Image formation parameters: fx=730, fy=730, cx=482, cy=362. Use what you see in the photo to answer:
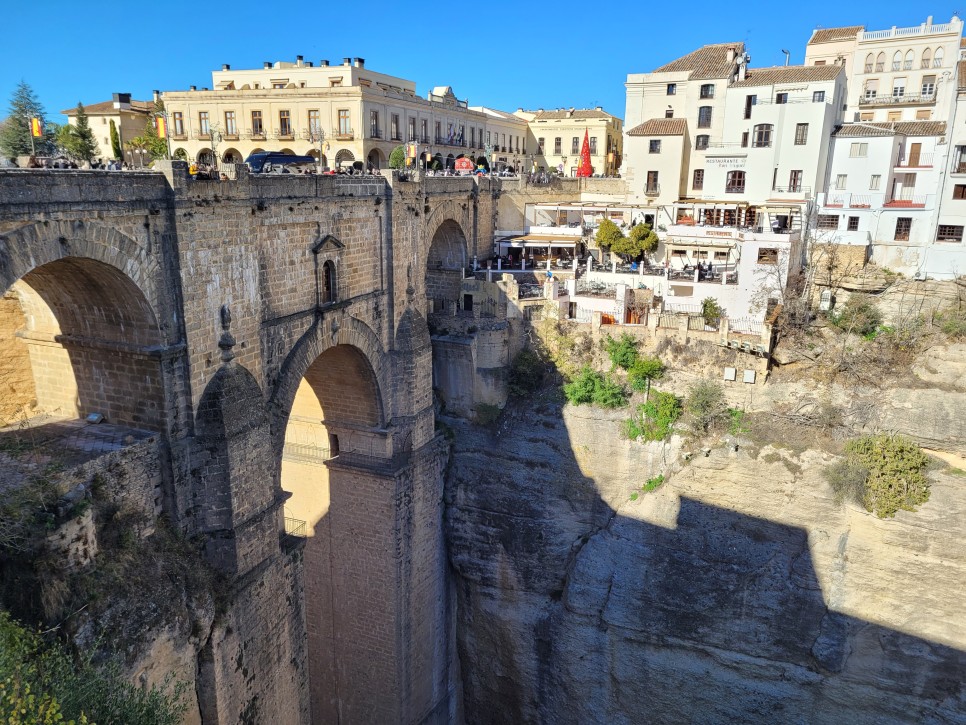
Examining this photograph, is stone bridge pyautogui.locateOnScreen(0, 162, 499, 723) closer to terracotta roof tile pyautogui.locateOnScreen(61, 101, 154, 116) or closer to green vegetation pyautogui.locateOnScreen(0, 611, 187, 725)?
green vegetation pyautogui.locateOnScreen(0, 611, 187, 725)

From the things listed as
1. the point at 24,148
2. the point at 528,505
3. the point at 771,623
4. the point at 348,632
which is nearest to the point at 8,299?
the point at 348,632

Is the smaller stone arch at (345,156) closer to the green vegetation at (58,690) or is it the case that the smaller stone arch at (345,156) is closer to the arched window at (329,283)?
the arched window at (329,283)

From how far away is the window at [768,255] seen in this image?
2058 cm

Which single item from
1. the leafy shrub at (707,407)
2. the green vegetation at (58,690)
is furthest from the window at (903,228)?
the green vegetation at (58,690)

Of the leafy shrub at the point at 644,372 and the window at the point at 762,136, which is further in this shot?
the window at the point at 762,136

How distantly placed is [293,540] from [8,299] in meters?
6.43

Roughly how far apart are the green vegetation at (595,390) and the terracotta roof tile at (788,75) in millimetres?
14333

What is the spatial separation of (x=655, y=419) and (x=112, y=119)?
35.2 m

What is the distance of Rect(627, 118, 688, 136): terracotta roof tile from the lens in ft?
93.8

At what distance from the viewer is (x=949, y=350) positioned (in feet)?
58.5

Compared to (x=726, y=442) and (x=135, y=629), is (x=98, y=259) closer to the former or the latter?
(x=135, y=629)

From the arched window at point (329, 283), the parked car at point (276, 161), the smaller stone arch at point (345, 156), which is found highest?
the smaller stone arch at point (345, 156)

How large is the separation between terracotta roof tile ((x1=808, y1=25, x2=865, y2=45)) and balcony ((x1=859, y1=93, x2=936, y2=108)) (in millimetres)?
3587

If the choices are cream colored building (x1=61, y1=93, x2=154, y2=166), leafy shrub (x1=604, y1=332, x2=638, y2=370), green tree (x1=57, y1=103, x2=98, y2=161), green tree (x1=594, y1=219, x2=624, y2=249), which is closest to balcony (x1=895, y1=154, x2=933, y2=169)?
green tree (x1=594, y1=219, x2=624, y2=249)
